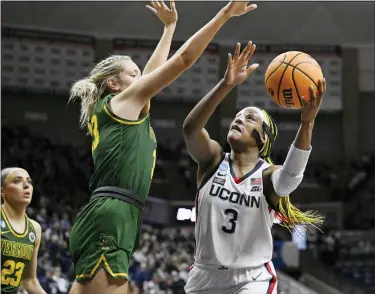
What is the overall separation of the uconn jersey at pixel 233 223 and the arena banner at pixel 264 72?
13037 mm

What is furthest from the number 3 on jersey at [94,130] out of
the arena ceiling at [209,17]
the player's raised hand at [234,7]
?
the arena ceiling at [209,17]

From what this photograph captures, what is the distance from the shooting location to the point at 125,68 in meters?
3.75

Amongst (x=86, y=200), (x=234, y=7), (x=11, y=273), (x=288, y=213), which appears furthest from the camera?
(x=86, y=200)

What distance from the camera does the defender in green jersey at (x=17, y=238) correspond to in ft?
16.9

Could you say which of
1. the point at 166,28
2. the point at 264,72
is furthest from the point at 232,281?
the point at 264,72

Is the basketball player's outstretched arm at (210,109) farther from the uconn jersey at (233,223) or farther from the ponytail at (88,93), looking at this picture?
the ponytail at (88,93)

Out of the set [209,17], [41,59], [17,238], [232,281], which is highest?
[209,17]

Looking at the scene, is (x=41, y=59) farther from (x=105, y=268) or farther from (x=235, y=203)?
(x=105, y=268)

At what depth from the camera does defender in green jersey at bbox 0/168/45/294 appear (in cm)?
514

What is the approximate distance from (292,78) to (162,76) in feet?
3.19

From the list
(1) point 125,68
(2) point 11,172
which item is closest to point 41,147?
(2) point 11,172

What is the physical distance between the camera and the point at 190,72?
56.1 feet

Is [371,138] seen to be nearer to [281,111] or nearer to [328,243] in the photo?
[281,111]

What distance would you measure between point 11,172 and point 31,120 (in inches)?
460
